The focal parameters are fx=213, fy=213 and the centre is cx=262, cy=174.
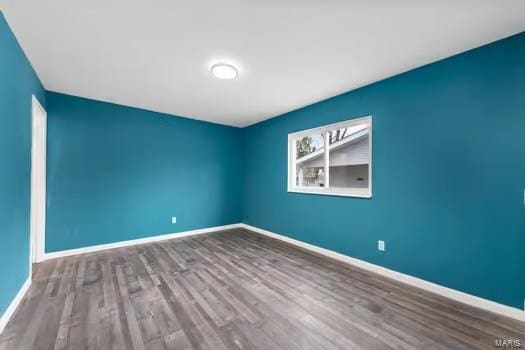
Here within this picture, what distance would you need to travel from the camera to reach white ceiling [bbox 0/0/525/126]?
5.27ft

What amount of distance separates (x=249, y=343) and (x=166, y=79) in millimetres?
2996

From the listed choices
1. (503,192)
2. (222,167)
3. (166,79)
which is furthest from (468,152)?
(222,167)

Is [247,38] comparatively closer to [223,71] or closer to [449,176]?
[223,71]

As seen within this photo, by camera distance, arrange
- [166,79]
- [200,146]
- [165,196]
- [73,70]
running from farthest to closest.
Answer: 1. [200,146]
2. [165,196]
3. [166,79]
4. [73,70]

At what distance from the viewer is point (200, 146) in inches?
182

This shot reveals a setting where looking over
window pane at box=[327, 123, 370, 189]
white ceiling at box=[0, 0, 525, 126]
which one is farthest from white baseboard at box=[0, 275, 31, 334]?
window pane at box=[327, 123, 370, 189]

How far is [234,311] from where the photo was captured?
190 centimetres

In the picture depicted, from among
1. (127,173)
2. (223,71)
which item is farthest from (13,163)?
(223,71)

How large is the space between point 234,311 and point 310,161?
2.76 metres

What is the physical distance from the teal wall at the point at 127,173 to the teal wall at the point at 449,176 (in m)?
2.73

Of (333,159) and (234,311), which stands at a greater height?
(333,159)

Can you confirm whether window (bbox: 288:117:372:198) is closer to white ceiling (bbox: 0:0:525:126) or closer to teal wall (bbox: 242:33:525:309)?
teal wall (bbox: 242:33:525:309)

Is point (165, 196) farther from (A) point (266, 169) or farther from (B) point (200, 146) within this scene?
(A) point (266, 169)

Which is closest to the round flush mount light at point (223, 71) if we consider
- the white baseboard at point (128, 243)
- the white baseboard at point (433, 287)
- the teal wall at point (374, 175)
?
→ the teal wall at point (374, 175)
